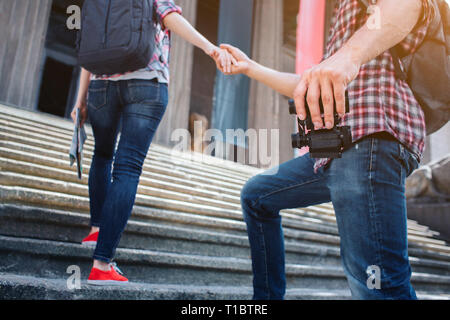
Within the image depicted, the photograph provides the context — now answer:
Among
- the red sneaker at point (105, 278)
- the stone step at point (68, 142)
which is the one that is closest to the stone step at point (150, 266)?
the red sneaker at point (105, 278)

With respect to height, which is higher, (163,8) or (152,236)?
(163,8)

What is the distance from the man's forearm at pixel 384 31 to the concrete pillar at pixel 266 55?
868cm

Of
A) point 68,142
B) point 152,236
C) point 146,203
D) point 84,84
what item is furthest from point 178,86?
point 84,84

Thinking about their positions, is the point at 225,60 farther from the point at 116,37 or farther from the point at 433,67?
the point at 433,67

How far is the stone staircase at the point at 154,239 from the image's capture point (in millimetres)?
1844

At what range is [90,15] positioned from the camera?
163 cm

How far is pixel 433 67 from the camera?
95 centimetres

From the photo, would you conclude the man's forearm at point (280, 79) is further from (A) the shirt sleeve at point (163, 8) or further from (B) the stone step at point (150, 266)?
(B) the stone step at point (150, 266)

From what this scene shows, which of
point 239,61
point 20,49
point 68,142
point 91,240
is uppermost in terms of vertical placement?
point 20,49

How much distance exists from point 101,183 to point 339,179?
130 cm

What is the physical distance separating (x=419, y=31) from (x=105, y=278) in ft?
4.94

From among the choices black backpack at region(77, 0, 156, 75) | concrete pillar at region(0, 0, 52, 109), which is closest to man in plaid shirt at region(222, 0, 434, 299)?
black backpack at region(77, 0, 156, 75)

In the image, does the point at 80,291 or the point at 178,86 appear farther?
the point at 178,86
